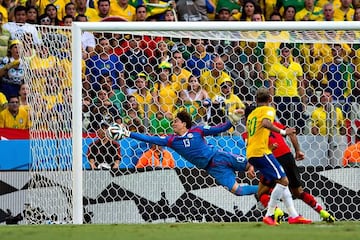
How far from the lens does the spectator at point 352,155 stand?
476 inches

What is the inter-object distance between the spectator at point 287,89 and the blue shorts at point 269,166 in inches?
53.8

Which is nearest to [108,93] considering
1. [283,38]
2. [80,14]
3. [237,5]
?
[283,38]

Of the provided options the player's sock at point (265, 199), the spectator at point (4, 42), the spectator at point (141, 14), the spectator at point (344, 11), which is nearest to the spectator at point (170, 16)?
the spectator at point (141, 14)

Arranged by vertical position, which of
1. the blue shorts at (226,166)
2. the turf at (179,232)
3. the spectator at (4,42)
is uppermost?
the spectator at (4,42)

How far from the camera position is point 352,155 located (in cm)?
1216

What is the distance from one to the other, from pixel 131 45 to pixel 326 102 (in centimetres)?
252

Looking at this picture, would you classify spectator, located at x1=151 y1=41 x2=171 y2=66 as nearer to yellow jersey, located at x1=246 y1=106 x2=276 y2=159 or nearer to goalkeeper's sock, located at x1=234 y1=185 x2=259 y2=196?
goalkeeper's sock, located at x1=234 y1=185 x2=259 y2=196

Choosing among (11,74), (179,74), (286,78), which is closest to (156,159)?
(179,74)

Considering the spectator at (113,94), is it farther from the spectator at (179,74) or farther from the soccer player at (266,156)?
the soccer player at (266,156)

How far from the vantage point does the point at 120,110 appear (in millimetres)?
12477

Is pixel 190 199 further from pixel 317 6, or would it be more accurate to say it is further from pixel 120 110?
pixel 317 6

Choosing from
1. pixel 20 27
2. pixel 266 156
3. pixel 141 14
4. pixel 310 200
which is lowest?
pixel 310 200

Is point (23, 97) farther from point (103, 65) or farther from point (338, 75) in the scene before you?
point (338, 75)

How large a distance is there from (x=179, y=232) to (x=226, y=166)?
3.64 metres
